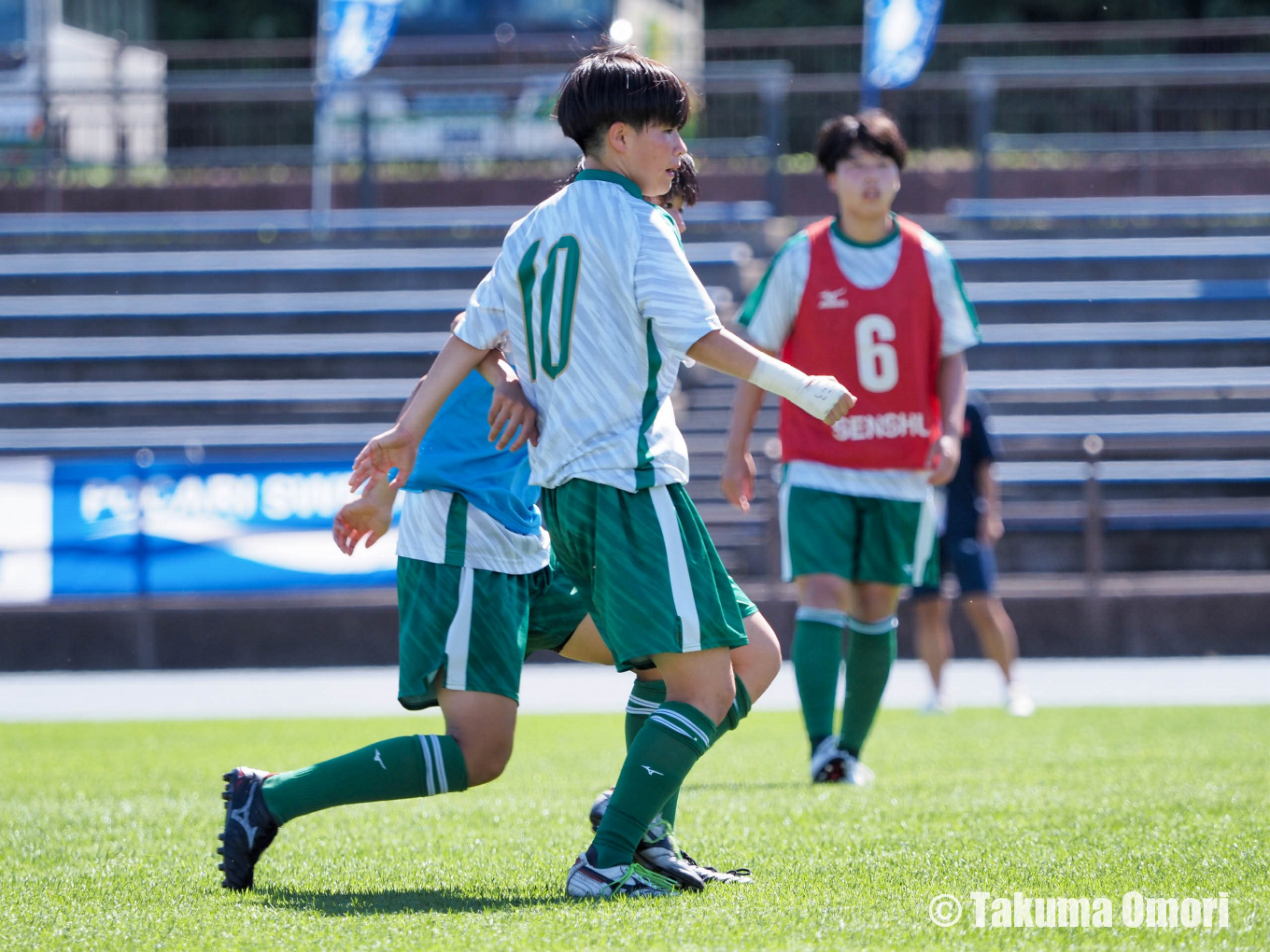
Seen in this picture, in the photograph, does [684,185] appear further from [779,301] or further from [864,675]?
[864,675]

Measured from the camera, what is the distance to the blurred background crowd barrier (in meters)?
11.8

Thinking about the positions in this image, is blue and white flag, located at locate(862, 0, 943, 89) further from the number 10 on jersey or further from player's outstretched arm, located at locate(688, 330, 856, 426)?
player's outstretched arm, located at locate(688, 330, 856, 426)

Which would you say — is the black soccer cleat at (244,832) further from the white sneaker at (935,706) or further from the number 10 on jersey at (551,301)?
the white sneaker at (935,706)

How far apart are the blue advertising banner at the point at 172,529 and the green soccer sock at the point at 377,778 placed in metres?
8.10

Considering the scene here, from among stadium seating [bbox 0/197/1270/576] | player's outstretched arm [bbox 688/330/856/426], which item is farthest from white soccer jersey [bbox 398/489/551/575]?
stadium seating [bbox 0/197/1270/576]

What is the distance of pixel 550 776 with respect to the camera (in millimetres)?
5926

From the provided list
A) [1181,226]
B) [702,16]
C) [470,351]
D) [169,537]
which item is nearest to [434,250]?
[169,537]

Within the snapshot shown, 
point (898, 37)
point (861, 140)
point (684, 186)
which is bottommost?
point (684, 186)

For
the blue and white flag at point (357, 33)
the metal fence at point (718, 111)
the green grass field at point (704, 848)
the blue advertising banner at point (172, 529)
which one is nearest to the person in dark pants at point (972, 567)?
the green grass field at point (704, 848)

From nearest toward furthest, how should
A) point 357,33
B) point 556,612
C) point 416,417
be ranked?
point 416,417 < point 556,612 < point 357,33

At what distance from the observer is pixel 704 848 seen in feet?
13.3

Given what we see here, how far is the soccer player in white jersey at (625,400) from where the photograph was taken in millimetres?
3305

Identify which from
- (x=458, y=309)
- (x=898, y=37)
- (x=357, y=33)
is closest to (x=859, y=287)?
(x=458, y=309)

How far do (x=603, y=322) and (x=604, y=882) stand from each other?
111cm
